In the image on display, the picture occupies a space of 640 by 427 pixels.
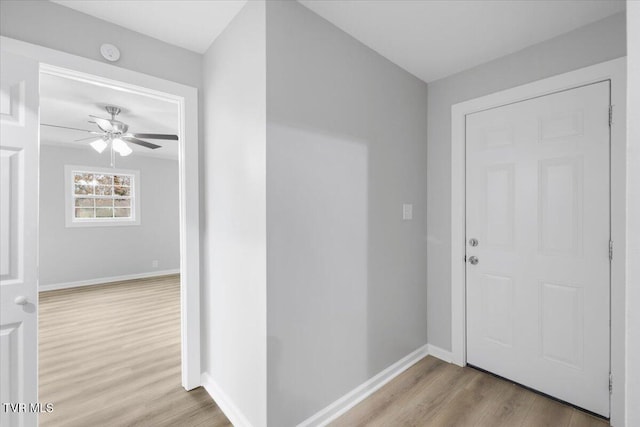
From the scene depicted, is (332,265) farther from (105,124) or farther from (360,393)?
(105,124)

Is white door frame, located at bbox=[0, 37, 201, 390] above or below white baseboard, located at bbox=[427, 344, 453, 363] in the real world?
above

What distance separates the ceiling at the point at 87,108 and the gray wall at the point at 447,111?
2616mm

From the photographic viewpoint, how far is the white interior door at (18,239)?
1.42 meters

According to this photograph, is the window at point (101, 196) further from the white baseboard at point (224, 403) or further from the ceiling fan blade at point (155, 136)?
the white baseboard at point (224, 403)

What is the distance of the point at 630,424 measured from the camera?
0.65m

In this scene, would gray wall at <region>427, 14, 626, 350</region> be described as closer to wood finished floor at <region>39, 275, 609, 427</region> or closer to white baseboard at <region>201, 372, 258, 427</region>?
wood finished floor at <region>39, 275, 609, 427</region>

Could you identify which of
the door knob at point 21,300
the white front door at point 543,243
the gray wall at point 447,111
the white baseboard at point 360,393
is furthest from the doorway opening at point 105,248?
the white front door at point 543,243

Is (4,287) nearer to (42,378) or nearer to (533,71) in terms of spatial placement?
(42,378)

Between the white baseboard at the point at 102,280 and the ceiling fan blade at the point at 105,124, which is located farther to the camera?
the white baseboard at the point at 102,280

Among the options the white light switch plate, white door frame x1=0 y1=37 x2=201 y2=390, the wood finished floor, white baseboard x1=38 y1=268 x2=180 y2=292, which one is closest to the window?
white baseboard x1=38 y1=268 x2=180 y2=292

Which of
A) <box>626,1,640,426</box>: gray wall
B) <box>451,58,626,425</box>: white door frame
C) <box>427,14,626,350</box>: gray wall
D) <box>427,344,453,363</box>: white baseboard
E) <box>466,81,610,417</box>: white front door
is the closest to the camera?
<box>626,1,640,426</box>: gray wall

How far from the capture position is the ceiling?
109 inches

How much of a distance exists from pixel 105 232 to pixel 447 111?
6057 mm

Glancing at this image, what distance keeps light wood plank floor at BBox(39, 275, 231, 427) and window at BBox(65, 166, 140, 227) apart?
1.56m
